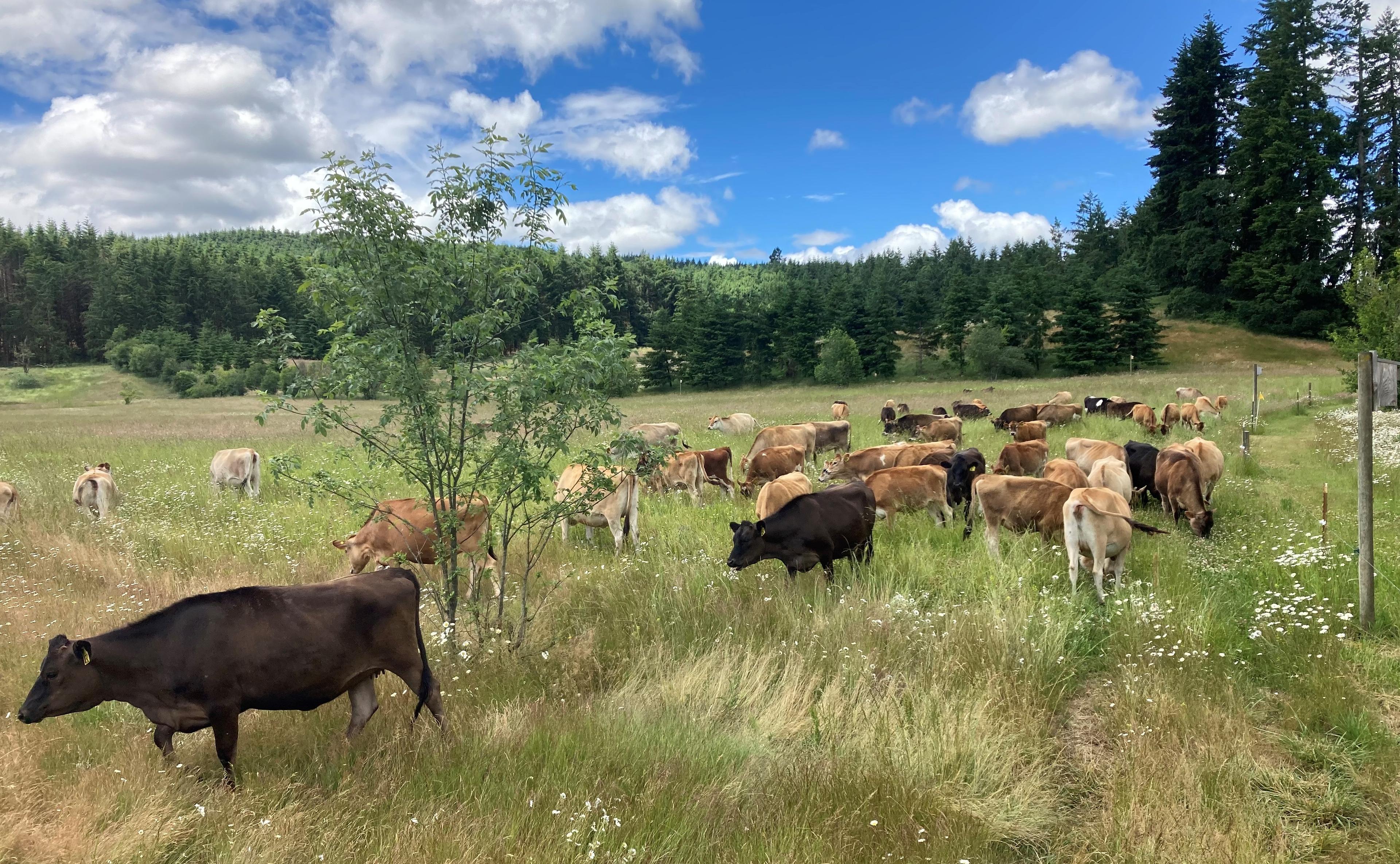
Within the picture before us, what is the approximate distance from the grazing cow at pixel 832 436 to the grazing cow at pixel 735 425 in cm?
612

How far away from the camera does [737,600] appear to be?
25.2 ft

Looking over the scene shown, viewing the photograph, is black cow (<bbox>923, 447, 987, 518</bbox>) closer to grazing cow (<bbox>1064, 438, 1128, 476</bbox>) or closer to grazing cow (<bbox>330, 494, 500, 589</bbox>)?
grazing cow (<bbox>1064, 438, 1128, 476</bbox>)

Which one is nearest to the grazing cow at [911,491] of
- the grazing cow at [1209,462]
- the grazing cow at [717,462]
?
the grazing cow at [1209,462]

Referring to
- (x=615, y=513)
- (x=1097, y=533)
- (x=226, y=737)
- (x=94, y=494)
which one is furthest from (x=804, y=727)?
(x=94, y=494)

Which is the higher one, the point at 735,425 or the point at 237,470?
the point at 237,470

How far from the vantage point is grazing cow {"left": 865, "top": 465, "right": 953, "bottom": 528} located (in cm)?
1209

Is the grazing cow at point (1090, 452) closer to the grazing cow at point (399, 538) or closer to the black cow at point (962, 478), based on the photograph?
the black cow at point (962, 478)

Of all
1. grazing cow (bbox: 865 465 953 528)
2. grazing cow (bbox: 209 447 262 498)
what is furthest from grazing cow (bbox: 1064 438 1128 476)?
grazing cow (bbox: 209 447 262 498)

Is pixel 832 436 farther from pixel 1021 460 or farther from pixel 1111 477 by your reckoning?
pixel 1111 477

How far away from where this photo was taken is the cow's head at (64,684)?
163 inches

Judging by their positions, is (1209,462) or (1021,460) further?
(1021,460)

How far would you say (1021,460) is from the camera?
49.9ft

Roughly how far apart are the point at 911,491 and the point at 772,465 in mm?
4572

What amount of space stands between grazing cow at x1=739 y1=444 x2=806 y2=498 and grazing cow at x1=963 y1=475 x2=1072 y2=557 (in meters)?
5.95
